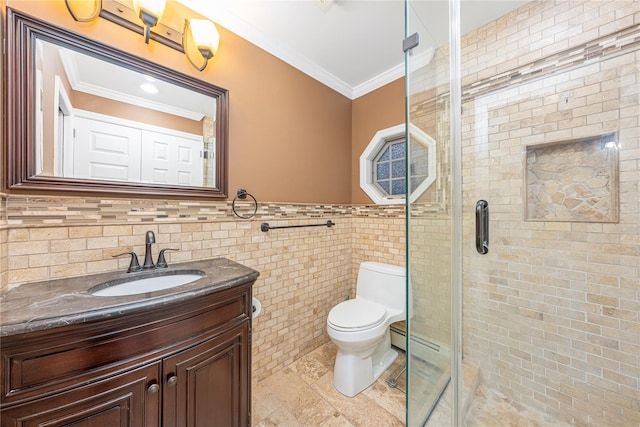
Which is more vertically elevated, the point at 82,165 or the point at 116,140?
the point at 116,140

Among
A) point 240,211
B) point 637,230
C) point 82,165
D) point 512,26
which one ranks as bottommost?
point 637,230

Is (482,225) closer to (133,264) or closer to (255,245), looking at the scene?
(255,245)

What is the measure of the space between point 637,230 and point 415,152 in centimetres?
115

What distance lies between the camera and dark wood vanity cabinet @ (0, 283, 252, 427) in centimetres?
64

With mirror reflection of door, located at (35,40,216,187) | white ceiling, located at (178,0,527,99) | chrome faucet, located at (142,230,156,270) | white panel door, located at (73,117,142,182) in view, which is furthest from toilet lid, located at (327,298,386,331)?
white ceiling, located at (178,0,527,99)

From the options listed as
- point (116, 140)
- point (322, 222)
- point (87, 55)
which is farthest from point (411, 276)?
point (87, 55)

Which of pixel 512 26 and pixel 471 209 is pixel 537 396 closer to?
pixel 471 209

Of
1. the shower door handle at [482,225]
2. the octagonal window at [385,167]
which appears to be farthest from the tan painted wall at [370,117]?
the shower door handle at [482,225]

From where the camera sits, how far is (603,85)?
47.1 inches

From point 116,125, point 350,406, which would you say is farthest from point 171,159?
point 350,406

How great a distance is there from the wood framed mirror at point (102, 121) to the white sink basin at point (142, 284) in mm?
434

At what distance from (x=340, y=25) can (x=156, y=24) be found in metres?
1.13

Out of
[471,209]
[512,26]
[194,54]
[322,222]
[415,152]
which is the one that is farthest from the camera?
[322,222]

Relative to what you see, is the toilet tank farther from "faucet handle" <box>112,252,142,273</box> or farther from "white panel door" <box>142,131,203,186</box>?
"faucet handle" <box>112,252,142,273</box>
